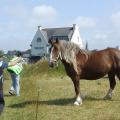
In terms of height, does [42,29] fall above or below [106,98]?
above

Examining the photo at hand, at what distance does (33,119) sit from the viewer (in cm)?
1053

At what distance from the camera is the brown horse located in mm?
13242

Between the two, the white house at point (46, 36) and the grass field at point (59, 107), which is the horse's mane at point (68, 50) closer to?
the grass field at point (59, 107)

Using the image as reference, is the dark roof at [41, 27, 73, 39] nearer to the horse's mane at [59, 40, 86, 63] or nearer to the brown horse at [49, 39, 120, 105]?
the brown horse at [49, 39, 120, 105]

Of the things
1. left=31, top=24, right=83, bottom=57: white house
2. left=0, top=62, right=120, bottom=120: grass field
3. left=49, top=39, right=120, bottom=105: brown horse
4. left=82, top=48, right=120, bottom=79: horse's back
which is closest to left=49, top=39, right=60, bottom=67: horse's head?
left=49, top=39, right=120, bottom=105: brown horse

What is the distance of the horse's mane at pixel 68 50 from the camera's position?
13.3 m

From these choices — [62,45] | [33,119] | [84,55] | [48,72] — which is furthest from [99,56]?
[48,72]

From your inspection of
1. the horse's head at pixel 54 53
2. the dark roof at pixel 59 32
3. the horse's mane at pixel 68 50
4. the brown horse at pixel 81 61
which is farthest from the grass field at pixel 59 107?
the dark roof at pixel 59 32

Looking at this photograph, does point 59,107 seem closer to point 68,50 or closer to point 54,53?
point 54,53

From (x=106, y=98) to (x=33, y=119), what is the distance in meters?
4.82

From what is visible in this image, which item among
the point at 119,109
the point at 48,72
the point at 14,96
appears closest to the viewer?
the point at 119,109

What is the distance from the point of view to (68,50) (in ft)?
44.1

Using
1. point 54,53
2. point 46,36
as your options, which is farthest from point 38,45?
point 54,53

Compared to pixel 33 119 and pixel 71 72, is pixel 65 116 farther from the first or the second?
pixel 71 72
